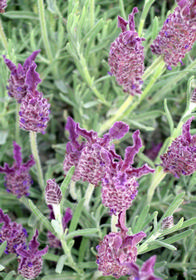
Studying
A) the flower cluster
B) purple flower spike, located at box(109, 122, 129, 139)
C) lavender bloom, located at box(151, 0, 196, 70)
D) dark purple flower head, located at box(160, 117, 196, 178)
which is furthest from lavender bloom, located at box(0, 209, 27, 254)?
lavender bloom, located at box(151, 0, 196, 70)

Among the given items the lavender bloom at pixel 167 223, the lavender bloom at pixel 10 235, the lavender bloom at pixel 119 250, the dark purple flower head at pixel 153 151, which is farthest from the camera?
the dark purple flower head at pixel 153 151

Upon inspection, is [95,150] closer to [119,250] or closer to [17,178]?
[119,250]

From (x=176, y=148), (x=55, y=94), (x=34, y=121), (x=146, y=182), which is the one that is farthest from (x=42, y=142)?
(x=176, y=148)

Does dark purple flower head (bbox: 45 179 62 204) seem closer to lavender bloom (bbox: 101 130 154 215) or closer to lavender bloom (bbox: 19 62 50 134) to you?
lavender bloom (bbox: 101 130 154 215)

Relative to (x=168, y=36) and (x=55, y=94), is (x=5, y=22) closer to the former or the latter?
(x=55, y=94)

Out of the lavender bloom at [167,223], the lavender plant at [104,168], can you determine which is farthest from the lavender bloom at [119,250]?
the lavender bloom at [167,223]

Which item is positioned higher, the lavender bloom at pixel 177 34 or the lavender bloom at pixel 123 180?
the lavender bloom at pixel 177 34

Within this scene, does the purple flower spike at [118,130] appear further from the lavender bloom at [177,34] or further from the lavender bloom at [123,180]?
the lavender bloom at [177,34]

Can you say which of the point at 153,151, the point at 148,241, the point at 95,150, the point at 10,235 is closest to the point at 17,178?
the point at 10,235
